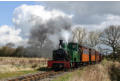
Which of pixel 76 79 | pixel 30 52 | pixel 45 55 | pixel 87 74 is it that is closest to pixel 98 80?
pixel 87 74

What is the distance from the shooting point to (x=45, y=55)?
175 feet

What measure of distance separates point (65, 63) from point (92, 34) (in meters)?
50.7

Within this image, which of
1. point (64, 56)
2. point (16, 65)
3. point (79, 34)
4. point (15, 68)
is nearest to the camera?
point (64, 56)

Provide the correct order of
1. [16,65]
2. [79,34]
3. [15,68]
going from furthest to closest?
[79,34]
[16,65]
[15,68]

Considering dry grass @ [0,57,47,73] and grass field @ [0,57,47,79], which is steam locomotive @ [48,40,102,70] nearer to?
grass field @ [0,57,47,79]

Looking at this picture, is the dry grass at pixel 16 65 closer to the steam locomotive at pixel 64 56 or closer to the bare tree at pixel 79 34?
the steam locomotive at pixel 64 56

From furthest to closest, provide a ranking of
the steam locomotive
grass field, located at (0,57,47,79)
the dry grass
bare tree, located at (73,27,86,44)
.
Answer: bare tree, located at (73,27,86,44) < the steam locomotive < the dry grass < grass field, located at (0,57,47,79)

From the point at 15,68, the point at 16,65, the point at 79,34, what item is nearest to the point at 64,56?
the point at 15,68

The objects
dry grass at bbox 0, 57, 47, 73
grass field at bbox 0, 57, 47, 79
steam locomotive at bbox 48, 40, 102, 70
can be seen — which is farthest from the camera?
steam locomotive at bbox 48, 40, 102, 70

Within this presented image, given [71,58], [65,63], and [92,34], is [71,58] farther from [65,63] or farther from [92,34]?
[92,34]

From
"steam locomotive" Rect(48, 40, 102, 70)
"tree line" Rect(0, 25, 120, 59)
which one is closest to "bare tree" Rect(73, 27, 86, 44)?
"tree line" Rect(0, 25, 120, 59)

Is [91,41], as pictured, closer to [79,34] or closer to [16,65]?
[79,34]

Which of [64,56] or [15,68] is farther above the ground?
[64,56]

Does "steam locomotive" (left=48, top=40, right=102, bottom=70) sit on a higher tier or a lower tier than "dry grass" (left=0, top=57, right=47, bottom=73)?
higher
